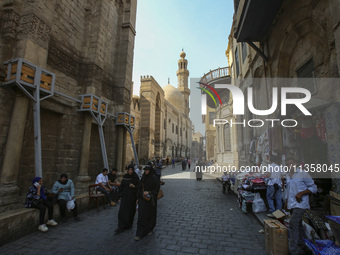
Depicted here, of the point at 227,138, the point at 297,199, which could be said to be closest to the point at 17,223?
the point at 297,199

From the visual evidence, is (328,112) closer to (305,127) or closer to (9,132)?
(305,127)

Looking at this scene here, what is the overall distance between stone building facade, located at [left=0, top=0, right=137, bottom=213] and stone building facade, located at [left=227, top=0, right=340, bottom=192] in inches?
248

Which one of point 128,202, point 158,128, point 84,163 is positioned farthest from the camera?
point 158,128

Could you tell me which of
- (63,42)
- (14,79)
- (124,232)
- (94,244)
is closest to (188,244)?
(124,232)

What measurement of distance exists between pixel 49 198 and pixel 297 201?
5383mm

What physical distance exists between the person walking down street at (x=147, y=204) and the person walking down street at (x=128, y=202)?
34cm

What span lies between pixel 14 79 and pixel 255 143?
29.1 ft

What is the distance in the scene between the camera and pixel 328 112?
383 centimetres

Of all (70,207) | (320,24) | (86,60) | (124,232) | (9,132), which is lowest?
(124,232)

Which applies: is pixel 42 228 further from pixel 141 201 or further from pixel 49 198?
pixel 141 201

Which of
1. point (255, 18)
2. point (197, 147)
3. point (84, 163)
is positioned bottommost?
point (84, 163)

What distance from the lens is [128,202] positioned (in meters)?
4.48

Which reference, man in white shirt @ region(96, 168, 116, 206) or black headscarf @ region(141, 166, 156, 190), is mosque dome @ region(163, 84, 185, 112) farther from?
black headscarf @ region(141, 166, 156, 190)

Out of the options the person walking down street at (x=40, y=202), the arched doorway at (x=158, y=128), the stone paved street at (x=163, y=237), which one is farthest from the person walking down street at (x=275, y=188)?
the arched doorway at (x=158, y=128)
